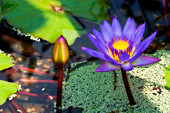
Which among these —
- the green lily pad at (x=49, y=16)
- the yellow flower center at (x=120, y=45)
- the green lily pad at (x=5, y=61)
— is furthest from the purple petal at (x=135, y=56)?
the green lily pad at (x=5, y=61)

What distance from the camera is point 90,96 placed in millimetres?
1580

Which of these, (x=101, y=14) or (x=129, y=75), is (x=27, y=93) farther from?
(x=101, y=14)

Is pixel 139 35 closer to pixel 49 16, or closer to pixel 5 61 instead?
pixel 49 16

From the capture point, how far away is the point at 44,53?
181cm

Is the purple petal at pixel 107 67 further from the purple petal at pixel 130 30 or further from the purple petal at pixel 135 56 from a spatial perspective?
the purple petal at pixel 130 30

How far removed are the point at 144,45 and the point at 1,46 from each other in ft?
3.43

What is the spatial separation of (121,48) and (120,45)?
1.1 inches

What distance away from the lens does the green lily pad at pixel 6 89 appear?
1.49m

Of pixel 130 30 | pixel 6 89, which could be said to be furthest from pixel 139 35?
pixel 6 89

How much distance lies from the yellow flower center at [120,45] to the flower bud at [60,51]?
27 cm

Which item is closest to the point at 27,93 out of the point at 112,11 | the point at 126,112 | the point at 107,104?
the point at 107,104

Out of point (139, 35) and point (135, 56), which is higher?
point (139, 35)

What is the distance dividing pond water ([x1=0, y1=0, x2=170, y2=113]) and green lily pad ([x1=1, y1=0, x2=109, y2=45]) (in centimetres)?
9

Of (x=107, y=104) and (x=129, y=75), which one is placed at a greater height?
(x=129, y=75)
